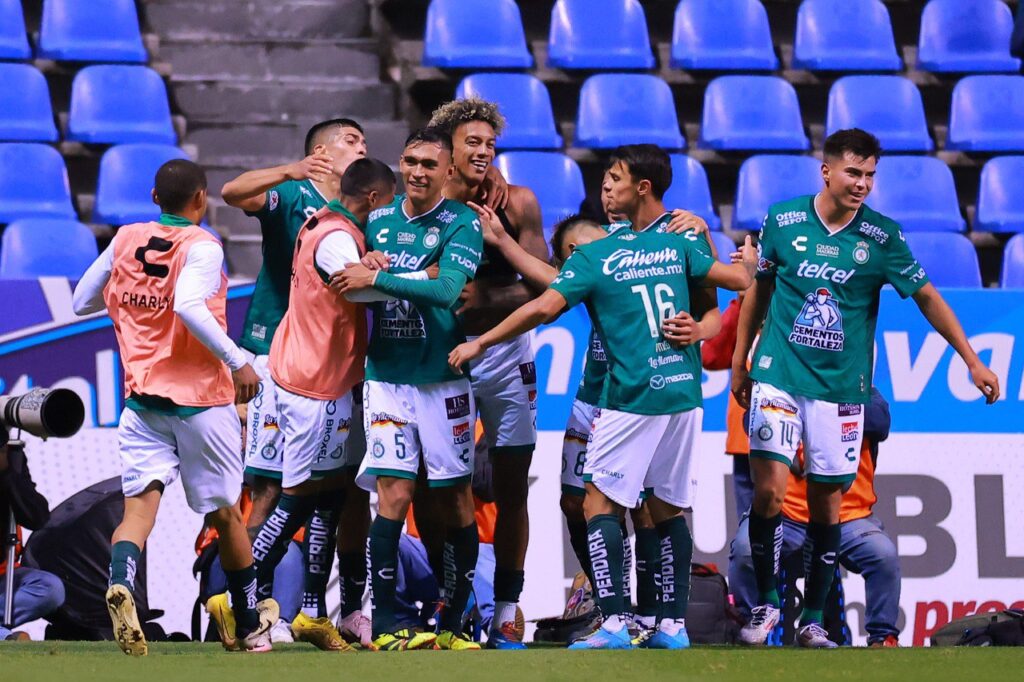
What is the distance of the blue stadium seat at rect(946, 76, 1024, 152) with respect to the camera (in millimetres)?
11688

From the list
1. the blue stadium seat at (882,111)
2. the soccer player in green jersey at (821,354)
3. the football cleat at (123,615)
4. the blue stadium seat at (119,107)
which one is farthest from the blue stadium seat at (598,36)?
the football cleat at (123,615)

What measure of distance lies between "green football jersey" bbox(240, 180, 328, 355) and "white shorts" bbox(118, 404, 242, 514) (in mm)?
972

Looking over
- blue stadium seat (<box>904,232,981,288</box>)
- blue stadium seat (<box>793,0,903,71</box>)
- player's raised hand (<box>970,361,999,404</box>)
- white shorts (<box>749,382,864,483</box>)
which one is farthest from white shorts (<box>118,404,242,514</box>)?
blue stadium seat (<box>793,0,903,71</box>)

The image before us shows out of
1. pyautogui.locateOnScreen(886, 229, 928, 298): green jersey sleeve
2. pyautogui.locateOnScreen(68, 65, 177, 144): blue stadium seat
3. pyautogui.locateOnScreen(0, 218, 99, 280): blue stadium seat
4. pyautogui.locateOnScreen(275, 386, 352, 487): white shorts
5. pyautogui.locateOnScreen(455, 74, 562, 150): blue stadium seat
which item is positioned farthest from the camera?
pyautogui.locateOnScreen(455, 74, 562, 150): blue stadium seat

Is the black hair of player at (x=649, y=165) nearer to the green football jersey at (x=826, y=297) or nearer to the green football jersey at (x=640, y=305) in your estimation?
the green football jersey at (x=640, y=305)

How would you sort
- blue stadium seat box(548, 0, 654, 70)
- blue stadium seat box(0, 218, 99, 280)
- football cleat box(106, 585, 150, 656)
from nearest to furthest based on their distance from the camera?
football cleat box(106, 585, 150, 656) < blue stadium seat box(0, 218, 99, 280) < blue stadium seat box(548, 0, 654, 70)

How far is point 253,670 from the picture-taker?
5.40 meters

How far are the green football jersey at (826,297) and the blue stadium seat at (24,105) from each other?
5.58 meters

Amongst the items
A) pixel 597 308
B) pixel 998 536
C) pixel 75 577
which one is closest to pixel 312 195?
pixel 597 308

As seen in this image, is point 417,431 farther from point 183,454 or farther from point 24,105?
point 24,105

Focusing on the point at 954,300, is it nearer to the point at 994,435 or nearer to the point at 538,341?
the point at 994,435

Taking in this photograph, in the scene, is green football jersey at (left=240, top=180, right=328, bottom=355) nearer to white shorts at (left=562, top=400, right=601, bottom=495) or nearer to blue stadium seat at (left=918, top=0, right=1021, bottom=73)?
white shorts at (left=562, top=400, right=601, bottom=495)

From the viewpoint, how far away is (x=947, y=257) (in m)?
10.4

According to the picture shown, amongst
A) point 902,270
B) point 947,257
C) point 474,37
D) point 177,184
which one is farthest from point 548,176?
point 177,184
